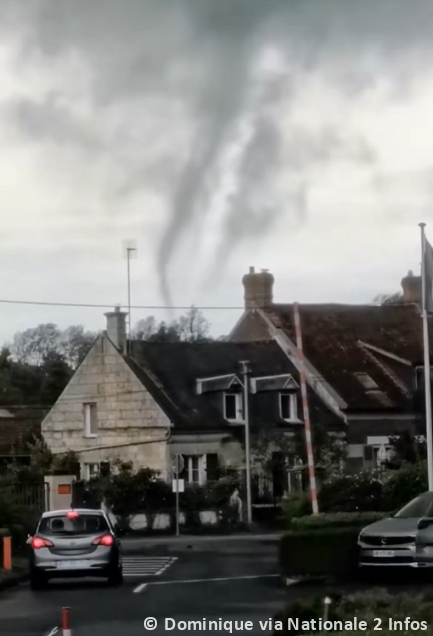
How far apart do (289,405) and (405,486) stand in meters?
22.7

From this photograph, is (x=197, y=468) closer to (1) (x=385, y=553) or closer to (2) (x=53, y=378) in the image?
(1) (x=385, y=553)

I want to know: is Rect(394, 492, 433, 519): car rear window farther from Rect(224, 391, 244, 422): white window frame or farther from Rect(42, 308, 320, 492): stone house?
Rect(224, 391, 244, 422): white window frame

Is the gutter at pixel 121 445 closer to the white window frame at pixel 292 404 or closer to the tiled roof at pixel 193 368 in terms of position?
the tiled roof at pixel 193 368

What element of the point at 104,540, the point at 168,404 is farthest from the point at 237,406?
the point at 104,540

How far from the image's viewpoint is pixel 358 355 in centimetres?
6066

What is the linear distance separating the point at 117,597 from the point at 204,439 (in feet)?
106

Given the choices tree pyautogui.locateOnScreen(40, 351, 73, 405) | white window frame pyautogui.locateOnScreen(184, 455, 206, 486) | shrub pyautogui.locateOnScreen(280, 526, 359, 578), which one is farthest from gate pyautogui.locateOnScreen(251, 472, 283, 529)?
tree pyautogui.locateOnScreen(40, 351, 73, 405)

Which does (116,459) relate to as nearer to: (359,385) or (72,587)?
(359,385)

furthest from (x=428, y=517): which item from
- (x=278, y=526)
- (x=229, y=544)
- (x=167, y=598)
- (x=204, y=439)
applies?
(x=204, y=439)

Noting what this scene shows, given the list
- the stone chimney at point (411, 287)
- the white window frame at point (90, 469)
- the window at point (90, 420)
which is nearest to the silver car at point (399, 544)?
the white window frame at point (90, 469)

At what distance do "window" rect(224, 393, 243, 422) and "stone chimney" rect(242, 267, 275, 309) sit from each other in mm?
6985

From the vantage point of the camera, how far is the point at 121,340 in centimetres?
5791

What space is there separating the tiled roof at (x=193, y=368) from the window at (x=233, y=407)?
404mm

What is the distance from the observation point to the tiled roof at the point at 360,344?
58.0 m
